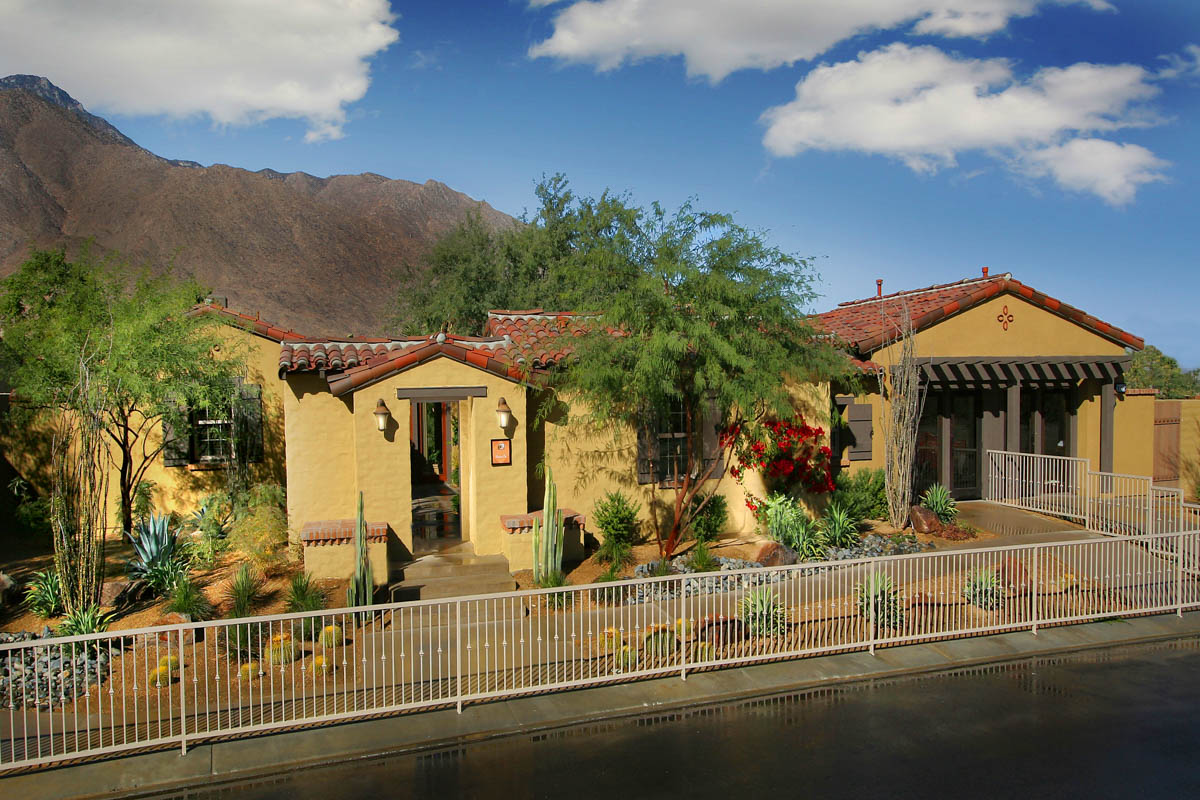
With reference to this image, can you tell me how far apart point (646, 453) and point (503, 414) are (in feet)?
8.78

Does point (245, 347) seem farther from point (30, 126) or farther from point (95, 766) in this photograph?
point (30, 126)

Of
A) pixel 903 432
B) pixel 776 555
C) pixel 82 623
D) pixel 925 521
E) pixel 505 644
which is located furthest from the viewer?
pixel 903 432

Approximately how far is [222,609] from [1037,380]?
14.6 meters

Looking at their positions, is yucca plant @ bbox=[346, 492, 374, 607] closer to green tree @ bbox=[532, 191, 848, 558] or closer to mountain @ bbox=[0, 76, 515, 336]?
green tree @ bbox=[532, 191, 848, 558]

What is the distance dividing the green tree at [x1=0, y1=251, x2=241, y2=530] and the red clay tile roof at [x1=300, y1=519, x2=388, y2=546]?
2868mm

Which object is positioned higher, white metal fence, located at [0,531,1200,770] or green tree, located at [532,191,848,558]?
green tree, located at [532,191,848,558]

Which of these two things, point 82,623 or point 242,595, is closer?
point 82,623

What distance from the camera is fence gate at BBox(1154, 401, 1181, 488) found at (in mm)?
18906

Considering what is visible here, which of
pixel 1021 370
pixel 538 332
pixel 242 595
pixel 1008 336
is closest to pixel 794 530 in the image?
pixel 538 332

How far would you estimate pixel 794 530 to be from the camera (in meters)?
12.4

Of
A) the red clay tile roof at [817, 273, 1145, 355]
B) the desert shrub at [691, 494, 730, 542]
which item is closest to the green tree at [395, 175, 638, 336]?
the red clay tile roof at [817, 273, 1145, 355]

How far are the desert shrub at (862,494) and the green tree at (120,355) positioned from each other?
33.4 feet

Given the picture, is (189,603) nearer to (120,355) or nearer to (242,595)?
(242,595)

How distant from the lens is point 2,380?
14242 mm
